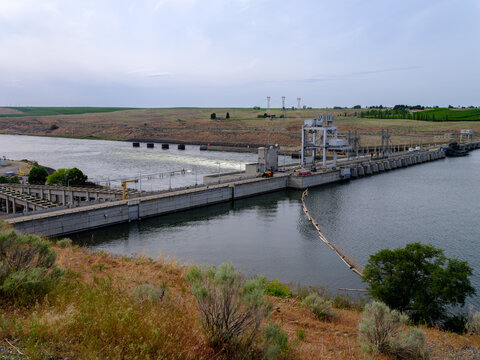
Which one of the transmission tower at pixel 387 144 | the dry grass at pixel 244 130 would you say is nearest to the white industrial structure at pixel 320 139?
the transmission tower at pixel 387 144

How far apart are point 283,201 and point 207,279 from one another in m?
35.9

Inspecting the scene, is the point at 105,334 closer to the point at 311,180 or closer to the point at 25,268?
the point at 25,268

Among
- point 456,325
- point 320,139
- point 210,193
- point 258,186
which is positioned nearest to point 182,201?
point 210,193

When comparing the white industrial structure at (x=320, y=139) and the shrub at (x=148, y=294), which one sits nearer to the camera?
the shrub at (x=148, y=294)

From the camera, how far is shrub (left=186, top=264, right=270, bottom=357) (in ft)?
20.4

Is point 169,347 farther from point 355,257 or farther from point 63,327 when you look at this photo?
point 355,257

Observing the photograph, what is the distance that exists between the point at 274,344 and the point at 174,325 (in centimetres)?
162

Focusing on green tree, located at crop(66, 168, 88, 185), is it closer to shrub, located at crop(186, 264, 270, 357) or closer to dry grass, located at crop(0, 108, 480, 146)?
shrub, located at crop(186, 264, 270, 357)

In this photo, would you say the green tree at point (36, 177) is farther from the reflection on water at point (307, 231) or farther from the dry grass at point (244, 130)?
the dry grass at point (244, 130)

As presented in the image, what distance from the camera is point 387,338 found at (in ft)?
26.2

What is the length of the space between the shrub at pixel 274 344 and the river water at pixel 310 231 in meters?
11.7

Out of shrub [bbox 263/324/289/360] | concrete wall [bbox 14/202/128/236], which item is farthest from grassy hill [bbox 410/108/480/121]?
shrub [bbox 263/324/289/360]

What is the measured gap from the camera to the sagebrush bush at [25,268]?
7.37 m

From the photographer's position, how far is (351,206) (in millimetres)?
39125
